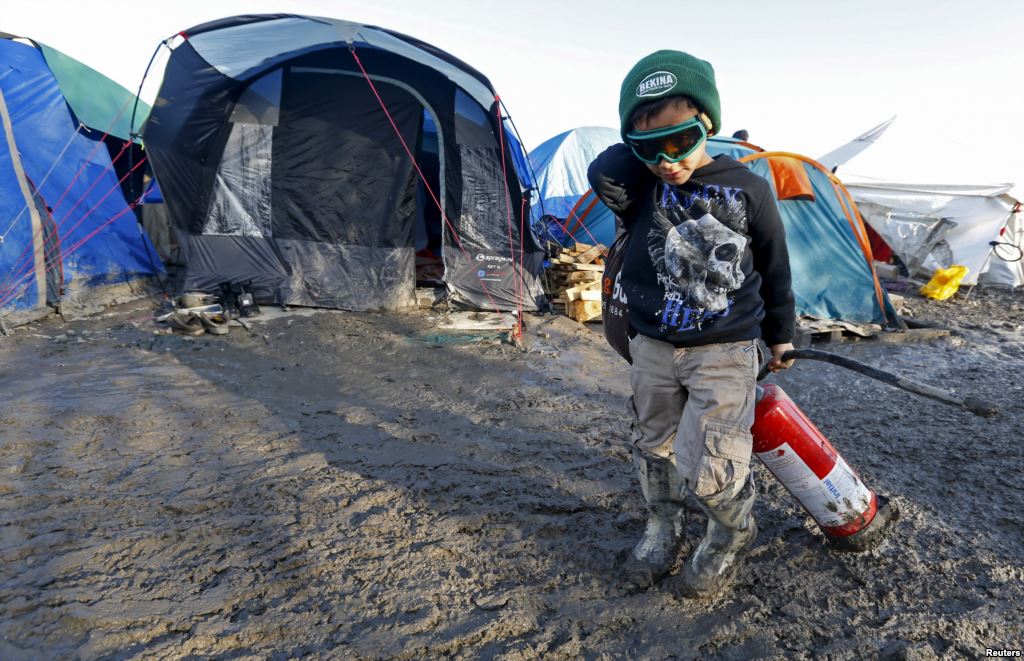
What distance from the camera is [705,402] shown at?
2.06m

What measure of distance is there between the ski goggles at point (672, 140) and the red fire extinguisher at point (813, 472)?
3.25 feet

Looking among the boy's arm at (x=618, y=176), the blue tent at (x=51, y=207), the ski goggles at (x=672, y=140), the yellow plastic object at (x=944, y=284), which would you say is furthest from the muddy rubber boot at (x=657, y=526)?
the yellow plastic object at (x=944, y=284)

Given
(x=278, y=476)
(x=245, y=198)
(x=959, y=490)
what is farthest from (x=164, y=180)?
(x=959, y=490)

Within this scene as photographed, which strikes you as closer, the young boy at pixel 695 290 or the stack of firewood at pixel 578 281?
the young boy at pixel 695 290

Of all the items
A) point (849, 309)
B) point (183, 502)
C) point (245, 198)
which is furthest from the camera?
point (849, 309)

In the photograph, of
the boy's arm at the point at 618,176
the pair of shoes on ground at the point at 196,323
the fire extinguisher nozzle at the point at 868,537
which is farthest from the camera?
the pair of shoes on ground at the point at 196,323

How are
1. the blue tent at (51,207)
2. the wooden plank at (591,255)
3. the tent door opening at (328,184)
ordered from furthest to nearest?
the wooden plank at (591,255) < the tent door opening at (328,184) < the blue tent at (51,207)

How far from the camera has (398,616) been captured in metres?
2.09

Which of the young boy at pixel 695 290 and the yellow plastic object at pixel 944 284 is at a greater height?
the young boy at pixel 695 290

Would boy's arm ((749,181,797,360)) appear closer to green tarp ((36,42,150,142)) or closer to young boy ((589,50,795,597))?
young boy ((589,50,795,597))

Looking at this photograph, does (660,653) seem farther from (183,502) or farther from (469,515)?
(183,502)

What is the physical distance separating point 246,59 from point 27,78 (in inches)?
98.4

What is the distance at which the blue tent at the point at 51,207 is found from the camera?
559 cm

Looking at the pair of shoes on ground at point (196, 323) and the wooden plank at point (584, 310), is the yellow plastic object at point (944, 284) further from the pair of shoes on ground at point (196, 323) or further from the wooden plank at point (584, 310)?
the pair of shoes on ground at point (196, 323)
